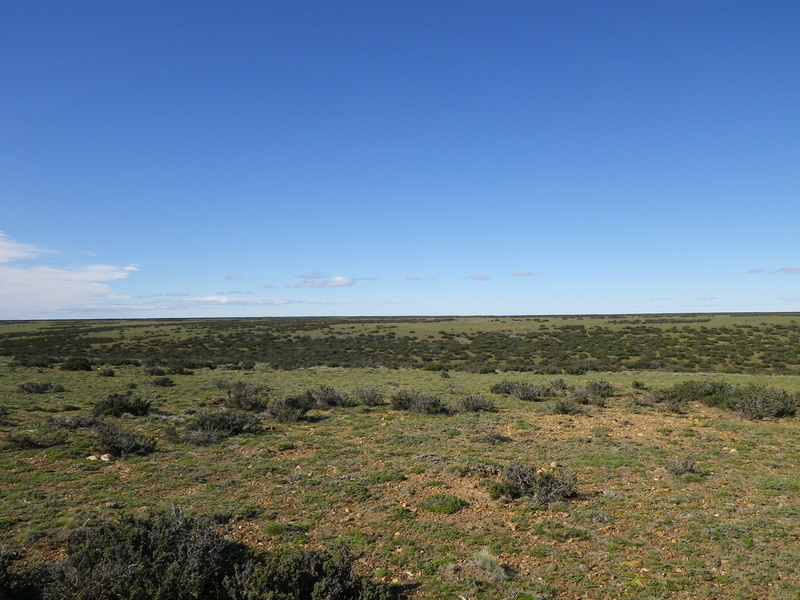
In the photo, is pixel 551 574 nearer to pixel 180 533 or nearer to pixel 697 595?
pixel 697 595

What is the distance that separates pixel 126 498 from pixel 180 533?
3.05 m

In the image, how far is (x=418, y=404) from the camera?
1573 centimetres

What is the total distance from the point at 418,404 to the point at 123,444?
8.74 m

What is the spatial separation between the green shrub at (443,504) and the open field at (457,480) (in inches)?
1.7

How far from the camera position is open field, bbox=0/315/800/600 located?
5.94 metres

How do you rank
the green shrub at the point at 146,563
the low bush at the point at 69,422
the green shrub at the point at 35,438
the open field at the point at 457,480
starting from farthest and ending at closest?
the low bush at the point at 69,422
the green shrub at the point at 35,438
the open field at the point at 457,480
the green shrub at the point at 146,563

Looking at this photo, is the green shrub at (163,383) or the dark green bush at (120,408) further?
the green shrub at (163,383)

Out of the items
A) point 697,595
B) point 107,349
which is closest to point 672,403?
point 697,595

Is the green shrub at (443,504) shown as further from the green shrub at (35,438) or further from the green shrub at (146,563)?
the green shrub at (35,438)

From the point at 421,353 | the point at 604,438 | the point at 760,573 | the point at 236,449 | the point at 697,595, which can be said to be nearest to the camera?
the point at 697,595

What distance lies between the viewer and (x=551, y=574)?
18.9 feet

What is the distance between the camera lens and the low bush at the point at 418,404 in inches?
616

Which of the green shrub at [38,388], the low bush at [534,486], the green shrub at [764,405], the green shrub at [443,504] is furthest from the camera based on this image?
the green shrub at [38,388]

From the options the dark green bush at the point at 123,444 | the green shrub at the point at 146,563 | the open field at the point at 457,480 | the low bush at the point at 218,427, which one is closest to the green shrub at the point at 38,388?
the open field at the point at 457,480
